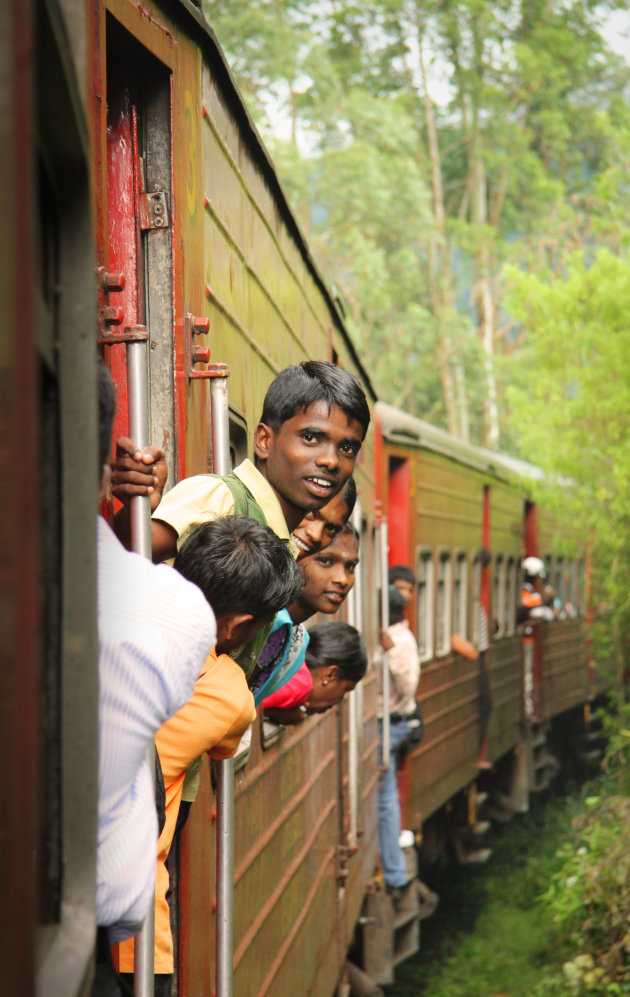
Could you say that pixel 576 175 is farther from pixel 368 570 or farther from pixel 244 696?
pixel 244 696

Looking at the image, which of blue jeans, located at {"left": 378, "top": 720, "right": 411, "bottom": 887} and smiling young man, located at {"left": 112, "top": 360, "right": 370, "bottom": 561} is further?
blue jeans, located at {"left": 378, "top": 720, "right": 411, "bottom": 887}

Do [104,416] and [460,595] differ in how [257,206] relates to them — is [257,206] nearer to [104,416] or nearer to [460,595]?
[104,416]

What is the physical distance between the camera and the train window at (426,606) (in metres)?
8.97

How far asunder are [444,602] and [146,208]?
766 centimetres

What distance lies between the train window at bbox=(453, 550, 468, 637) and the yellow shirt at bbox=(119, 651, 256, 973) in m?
8.25

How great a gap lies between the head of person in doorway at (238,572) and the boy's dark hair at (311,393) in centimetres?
62

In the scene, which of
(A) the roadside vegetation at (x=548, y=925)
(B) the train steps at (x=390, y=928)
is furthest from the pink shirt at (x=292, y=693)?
(A) the roadside vegetation at (x=548, y=925)

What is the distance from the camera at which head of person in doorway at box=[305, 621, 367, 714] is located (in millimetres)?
3770

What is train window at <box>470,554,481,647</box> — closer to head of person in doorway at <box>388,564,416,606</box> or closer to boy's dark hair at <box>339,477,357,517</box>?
head of person in doorway at <box>388,564,416,606</box>

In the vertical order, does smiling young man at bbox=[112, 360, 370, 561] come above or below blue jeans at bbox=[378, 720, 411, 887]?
above

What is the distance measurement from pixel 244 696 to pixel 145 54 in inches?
47.4

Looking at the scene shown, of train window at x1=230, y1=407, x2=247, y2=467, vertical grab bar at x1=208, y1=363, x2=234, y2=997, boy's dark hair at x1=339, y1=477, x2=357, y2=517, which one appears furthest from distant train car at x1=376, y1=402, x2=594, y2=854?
vertical grab bar at x1=208, y1=363, x2=234, y2=997

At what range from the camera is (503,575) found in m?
12.8

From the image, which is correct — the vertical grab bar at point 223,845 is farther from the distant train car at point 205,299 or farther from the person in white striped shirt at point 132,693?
the person in white striped shirt at point 132,693
